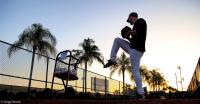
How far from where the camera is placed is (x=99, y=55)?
4397 centimetres

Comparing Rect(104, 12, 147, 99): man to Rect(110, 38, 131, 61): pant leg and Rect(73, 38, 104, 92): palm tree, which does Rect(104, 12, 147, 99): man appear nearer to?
Rect(110, 38, 131, 61): pant leg

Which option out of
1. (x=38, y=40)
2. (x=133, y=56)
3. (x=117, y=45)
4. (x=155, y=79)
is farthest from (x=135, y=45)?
(x=155, y=79)

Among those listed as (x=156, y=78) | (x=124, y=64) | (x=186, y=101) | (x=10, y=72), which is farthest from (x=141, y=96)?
(x=156, y=78)

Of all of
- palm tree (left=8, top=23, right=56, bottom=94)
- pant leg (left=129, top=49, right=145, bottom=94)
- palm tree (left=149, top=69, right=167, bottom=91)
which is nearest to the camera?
pant leg (left=129, top=49, right=145, bottom=94)

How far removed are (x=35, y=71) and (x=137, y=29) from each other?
293 inches

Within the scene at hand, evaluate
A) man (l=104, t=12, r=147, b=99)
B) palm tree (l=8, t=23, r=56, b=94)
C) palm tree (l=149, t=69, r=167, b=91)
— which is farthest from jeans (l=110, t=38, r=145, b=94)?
palm tree (l=149, t=69, r=167, b=91)

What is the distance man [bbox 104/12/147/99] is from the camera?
180 inches

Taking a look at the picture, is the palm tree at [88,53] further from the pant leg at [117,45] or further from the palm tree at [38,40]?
the pant leg at [117,45]

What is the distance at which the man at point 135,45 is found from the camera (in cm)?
458

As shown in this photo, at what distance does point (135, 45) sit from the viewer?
459 cm

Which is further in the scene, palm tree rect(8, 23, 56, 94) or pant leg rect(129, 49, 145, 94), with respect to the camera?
palm tree rect(8, 23, 56, 94)

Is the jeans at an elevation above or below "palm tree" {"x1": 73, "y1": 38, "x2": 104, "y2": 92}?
below

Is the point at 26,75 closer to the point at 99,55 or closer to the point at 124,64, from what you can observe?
the point at 99,55

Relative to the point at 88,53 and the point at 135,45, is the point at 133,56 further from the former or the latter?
the point at 88,53
